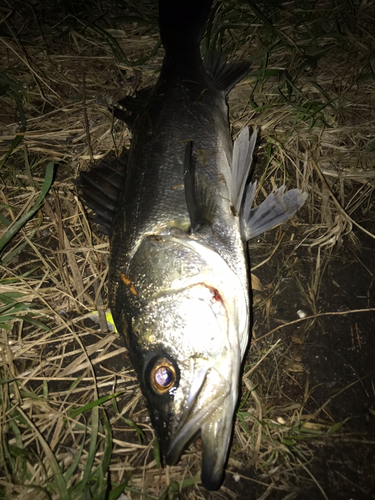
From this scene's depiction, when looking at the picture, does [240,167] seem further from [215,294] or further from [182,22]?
[182,22]

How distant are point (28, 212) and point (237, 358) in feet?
7.99

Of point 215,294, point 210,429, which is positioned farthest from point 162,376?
point 215,294

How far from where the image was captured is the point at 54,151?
127 inches

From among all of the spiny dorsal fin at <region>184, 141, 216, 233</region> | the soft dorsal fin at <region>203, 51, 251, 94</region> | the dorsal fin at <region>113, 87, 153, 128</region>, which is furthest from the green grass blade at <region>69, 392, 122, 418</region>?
the soft dorsal fin at <region>203, 51, 251, 94</region>

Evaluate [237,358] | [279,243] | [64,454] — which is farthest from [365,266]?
[64,454]

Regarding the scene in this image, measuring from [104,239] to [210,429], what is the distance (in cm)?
189

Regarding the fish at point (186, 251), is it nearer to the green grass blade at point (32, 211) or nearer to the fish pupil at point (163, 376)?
the fish pupil at point (163, 376)

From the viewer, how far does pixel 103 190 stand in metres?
2.51

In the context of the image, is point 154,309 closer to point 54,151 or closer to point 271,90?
point 54,151

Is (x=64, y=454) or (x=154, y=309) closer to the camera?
(x=154, y=309)

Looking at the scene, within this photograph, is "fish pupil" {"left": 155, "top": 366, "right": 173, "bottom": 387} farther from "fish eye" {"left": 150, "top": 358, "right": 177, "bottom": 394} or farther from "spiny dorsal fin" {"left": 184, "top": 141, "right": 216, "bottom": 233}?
"spiny dorsal fin" {"left": 184, "top": 141, "right": 216, "bottom": 233}

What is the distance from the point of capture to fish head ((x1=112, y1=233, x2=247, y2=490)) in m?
1.72

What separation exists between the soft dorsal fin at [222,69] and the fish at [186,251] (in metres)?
0.03

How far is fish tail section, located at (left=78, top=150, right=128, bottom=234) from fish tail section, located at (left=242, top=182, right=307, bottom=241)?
104 centimetres
